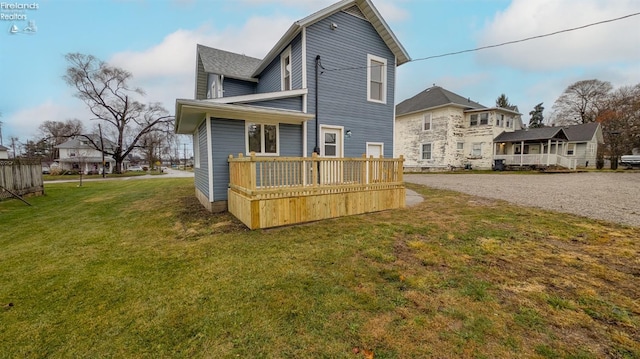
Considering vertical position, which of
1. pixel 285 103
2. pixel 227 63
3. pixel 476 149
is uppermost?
pixel 227 63

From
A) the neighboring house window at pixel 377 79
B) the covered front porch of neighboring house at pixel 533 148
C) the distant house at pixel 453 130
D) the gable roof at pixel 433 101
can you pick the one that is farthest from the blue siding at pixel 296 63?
the covered front porch of neighboring house at pixel 533 148

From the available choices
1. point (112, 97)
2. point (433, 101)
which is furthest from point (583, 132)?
point (112, 97)

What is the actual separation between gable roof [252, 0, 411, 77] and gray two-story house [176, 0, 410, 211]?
3 cm

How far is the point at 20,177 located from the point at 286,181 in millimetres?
12498

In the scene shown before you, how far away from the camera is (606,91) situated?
35.0 meters

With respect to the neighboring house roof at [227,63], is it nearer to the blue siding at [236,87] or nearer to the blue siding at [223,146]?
the blue siding at [236,87]

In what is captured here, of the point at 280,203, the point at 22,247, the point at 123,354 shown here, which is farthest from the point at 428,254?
the point at 22,247

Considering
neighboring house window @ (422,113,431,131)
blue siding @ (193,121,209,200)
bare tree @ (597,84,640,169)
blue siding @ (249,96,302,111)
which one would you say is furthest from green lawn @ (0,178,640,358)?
bare tree @ (597,84,640,169)

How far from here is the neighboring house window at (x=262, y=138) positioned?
7.84 metres

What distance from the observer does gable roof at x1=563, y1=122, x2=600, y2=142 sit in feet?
87.2

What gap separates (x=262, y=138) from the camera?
8023 mm

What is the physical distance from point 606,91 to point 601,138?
1135cm

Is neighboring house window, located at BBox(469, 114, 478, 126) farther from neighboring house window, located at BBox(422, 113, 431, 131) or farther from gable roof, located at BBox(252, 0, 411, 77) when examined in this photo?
gable roof, located at BBox(252, 0, 411, 77)

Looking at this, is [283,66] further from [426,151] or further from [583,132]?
[583,132]
